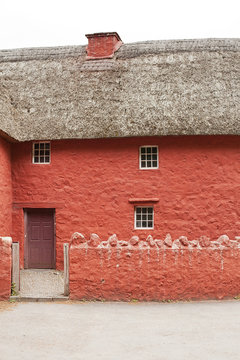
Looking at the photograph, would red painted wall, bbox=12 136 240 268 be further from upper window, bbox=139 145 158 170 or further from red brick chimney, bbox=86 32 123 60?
red brick chimney, bbox=86 32 123 60

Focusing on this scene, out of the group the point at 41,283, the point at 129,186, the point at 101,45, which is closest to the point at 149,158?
the point at 129,186

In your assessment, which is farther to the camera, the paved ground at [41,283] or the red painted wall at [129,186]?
the red painted wall at [129,186]

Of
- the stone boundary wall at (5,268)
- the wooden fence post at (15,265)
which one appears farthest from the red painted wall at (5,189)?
the stone boundary wall at (5,268)

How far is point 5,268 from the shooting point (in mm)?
12391

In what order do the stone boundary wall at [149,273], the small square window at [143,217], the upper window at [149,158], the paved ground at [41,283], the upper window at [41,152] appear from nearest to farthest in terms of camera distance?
the stone boundary wall at [149,273], the paved ground at [41,283], the small square window at [143,217], the upper window at [149,158], the upper window at [41,152]

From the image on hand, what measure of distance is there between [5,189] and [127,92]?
19.4 feet

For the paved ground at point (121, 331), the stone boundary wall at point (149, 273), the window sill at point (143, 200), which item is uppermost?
the window sill at point (143, 200)

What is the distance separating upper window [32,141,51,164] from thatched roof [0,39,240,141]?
89 centimetres

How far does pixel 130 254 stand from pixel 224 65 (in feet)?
33.4

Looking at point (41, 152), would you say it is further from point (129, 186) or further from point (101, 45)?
point (101, 45)

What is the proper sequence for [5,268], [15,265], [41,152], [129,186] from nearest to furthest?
[5,268] < [15,265] < [129,186] < [41,152]

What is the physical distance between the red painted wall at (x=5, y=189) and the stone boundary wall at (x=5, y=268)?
5.23 meters

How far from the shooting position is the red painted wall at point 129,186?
1789cm

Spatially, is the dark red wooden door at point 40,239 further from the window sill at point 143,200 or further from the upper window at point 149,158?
the upper window at point 149,158
